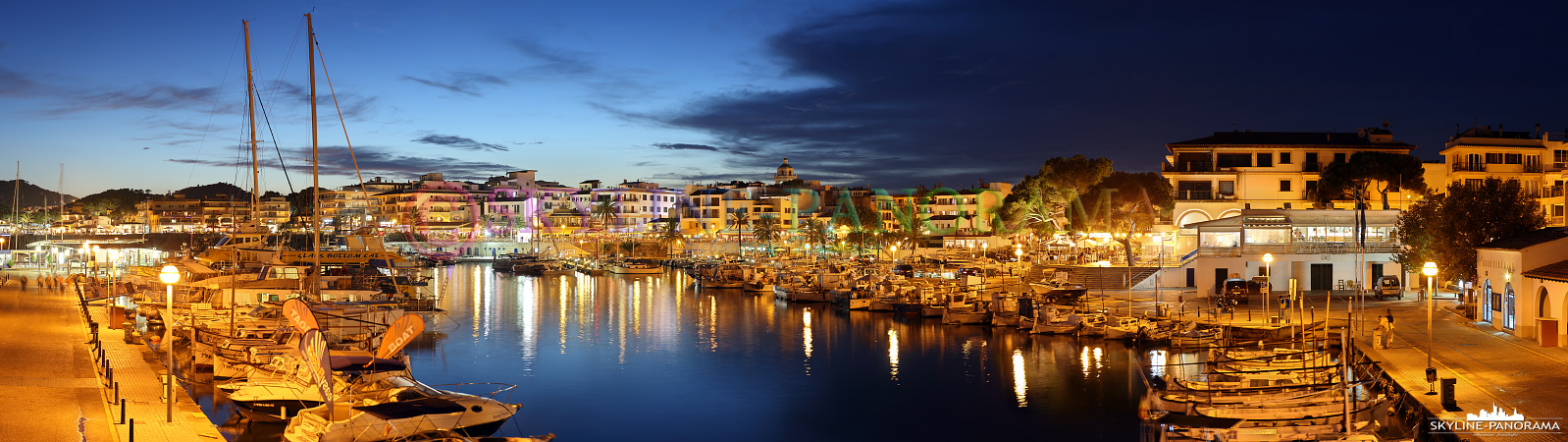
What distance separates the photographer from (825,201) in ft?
460

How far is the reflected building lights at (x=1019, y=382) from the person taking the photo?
80.5ft

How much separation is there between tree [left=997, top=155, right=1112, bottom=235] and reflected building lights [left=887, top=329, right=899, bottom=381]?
2204 cm

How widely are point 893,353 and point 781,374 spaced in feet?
16.8

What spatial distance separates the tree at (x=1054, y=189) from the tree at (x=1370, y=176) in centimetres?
1128

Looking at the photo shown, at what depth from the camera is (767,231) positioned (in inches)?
4011

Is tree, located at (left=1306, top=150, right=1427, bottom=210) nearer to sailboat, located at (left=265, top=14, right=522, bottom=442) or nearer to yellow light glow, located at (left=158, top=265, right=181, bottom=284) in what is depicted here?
sailboat, located at (left=265, top=14, right=522, bottom=442)

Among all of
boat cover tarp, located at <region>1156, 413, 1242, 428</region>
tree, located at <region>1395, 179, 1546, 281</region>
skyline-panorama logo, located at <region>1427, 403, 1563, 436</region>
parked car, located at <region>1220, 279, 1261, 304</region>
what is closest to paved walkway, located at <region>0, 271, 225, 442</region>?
boat cover tarp, located at <region>1156, 413, 1242, 428</region>

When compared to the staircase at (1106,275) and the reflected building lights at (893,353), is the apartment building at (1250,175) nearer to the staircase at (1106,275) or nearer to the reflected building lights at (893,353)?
the staircase at (1106,275)

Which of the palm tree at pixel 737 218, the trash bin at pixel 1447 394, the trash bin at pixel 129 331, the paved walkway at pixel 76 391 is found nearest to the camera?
the paved walkway at pixel 76 391

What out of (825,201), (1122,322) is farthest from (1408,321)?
(825,201)

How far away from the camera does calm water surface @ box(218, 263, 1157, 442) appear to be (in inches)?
878

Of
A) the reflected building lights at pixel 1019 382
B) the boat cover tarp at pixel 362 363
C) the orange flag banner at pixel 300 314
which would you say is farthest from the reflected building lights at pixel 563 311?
the orange flag banner at pixel 300 314

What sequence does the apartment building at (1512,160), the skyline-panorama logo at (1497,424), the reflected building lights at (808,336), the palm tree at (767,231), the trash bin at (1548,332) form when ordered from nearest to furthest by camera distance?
the skyline-panorama logo at (1497,424), the trash bin at (1548,332), the reflected building lights at (808,336), the apartment building at (1512,160), the palm tree at (767,231)

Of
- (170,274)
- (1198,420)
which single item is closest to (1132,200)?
(1198,420)
